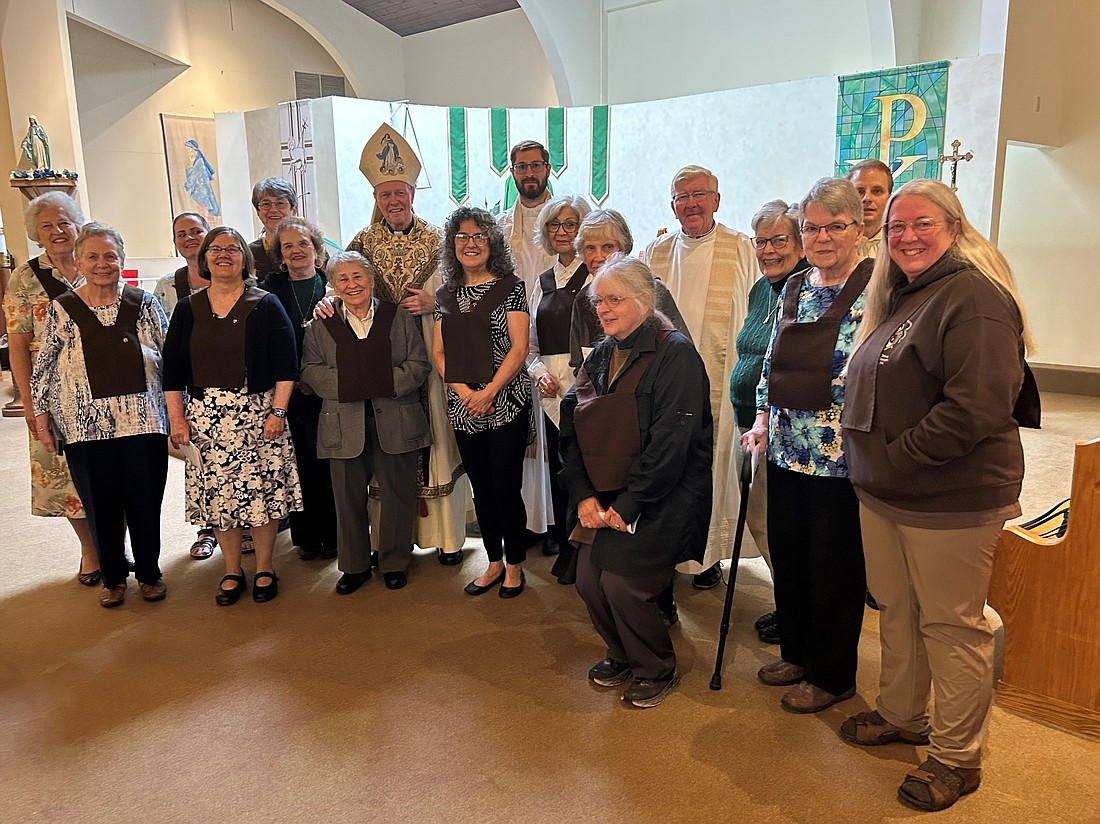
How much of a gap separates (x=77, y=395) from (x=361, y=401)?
1.02 m

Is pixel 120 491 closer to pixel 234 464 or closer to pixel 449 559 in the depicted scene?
pixel 234 464

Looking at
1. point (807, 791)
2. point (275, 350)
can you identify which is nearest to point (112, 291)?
point (275, 350)

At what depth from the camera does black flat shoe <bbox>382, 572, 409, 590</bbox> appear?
10.9ft

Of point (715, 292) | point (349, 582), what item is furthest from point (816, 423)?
point (349, 582)

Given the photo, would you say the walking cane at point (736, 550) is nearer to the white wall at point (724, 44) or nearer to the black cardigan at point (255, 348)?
the black cardigan at point (255, 348)

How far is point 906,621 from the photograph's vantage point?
6.75ft

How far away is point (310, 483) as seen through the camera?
12.0 feet

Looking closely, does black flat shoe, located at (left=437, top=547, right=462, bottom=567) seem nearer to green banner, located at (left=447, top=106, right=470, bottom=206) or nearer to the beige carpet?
the beige carpet

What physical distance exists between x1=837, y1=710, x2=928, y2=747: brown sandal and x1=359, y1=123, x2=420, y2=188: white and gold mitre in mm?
2544

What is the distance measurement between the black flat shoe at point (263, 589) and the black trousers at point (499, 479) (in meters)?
0.86

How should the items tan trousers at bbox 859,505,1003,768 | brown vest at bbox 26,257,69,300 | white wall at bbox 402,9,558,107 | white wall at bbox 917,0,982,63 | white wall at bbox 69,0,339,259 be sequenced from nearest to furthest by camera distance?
tan trousers at bbox 859,505,1003,768
brown vest at bbox 26,257,69,300
white wall at bbox 917,0,982,63
white wall at bbox 69,0,339,259
white wall at bbox 402,9,558,107

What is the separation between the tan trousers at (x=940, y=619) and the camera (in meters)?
1.86

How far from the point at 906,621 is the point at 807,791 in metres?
0.49

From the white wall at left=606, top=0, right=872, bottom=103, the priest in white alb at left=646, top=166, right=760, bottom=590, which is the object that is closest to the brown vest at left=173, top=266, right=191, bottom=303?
the priest in white alb at left=646, top=166, right=760, bottom=590
